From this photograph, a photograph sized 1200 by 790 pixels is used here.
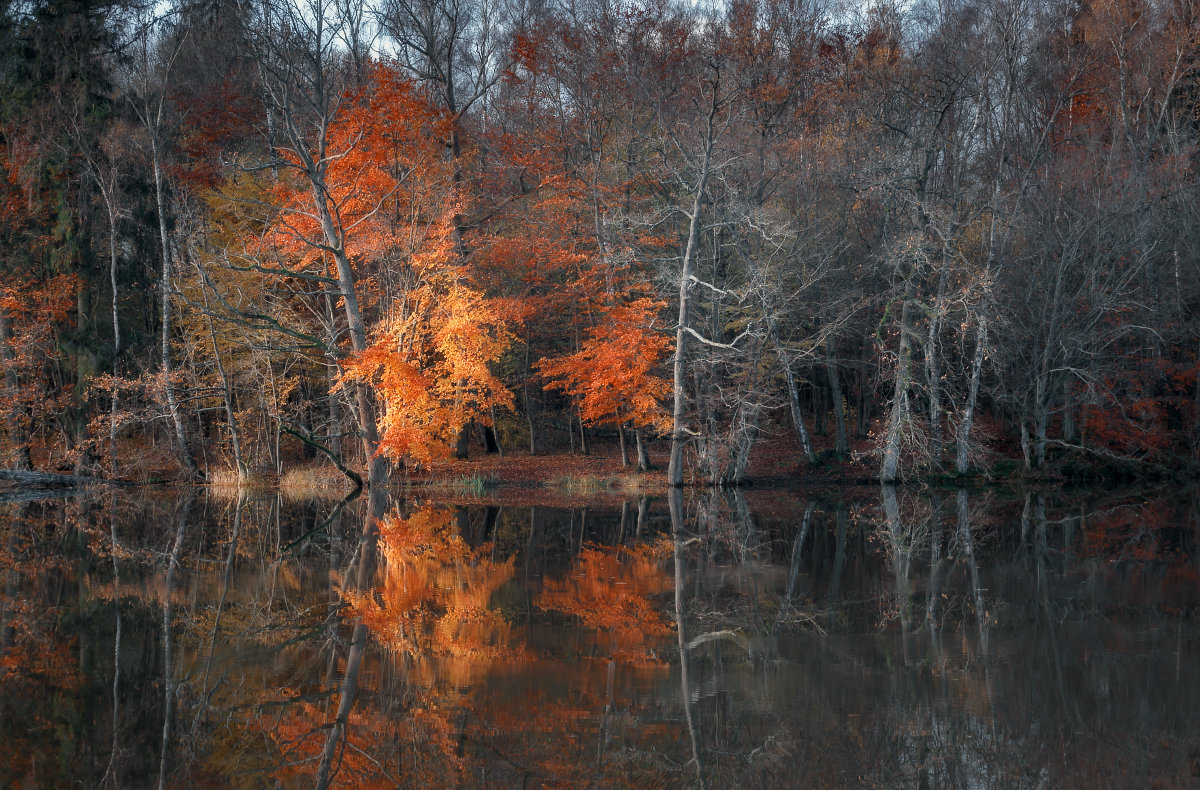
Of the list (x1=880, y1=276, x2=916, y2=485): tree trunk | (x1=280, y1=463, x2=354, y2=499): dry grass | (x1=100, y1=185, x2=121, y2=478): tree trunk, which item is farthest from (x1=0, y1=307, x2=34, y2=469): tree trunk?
(x1=880, y1=276, x2=916, y2=485): tree trunk

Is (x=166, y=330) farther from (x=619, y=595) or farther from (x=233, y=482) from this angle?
(x=619, y=595)

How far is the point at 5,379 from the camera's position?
26562 millimetres

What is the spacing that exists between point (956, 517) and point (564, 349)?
53.6 ft

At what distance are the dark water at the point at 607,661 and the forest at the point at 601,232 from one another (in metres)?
9.01

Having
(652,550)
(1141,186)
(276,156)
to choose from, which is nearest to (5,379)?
(276,156)

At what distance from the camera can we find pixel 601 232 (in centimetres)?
2528

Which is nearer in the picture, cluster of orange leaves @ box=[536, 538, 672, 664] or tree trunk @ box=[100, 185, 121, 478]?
cluster of orange leaves @ box=[536, 538, 672, 664]

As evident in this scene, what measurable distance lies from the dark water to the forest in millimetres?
9008

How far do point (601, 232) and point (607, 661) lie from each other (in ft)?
60.0

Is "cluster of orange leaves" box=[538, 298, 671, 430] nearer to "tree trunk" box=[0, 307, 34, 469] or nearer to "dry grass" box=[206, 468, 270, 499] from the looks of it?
"dry grass" box=[206, 468, 270, 499]

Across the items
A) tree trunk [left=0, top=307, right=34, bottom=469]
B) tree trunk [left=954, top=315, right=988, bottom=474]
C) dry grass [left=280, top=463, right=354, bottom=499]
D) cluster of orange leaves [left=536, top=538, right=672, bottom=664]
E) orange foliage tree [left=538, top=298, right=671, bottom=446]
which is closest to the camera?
cluster of orange leaves [left=536, top=538, right=672, bottom=664]

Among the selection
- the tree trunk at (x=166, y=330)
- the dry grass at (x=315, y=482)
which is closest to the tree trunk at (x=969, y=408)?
the dry grass at (x=315, y=482)

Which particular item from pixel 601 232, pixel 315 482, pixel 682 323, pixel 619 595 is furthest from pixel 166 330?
pixel 619 595

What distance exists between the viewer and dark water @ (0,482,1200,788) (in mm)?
5969
